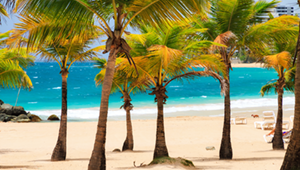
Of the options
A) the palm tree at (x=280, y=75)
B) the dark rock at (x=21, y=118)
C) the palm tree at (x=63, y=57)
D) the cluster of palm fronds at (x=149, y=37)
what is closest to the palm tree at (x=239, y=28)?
the cluster of palm fronds at (x=149, y=37)

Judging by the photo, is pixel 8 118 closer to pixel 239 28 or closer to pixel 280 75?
pixel 239 28

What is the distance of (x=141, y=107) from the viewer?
35.9 meters

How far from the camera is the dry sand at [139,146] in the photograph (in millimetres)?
8484

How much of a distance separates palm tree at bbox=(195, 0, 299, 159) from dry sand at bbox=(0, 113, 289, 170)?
153 cm

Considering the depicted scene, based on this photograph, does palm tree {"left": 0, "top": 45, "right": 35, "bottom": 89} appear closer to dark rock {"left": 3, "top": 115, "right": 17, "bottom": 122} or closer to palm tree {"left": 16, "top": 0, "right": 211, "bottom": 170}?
palm tree {"left": 16, "top": 0, "right": 211, "bottom": 170}

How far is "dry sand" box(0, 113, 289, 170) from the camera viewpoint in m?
8.48

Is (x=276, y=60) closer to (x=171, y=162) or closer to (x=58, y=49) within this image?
(x=171, y=162)

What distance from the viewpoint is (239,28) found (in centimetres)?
911

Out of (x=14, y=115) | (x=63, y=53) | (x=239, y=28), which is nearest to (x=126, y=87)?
(x=63, y=53)

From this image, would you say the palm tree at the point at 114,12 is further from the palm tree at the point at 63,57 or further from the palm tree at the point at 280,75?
the palm tree at the point at 280,75

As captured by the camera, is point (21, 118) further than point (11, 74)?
Yes

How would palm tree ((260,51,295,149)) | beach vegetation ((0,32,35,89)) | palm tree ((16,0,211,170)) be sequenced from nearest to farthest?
palm tree ((16,0,211,170)) < palm tree ((260,51,295,149)) < beach vegetation ((0,32,35,89))

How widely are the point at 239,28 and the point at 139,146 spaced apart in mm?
7287

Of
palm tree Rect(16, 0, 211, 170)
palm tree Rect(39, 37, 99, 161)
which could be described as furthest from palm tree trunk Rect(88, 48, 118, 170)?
palm tree Rect(39, 37, 99, 161)
